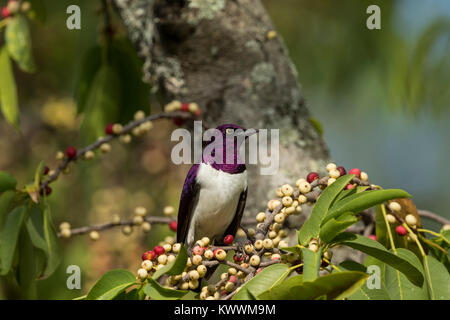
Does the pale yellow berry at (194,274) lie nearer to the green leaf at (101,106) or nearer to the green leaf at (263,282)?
the green leaf at (263,282)

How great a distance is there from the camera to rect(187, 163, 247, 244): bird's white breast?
2357 mm

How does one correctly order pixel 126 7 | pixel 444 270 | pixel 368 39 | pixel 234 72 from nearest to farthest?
pixel 444 270
pixel 234 72
pixel 126 7
pixel 368 39

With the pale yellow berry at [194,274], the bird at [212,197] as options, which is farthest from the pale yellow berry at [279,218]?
the bird at [212,197]

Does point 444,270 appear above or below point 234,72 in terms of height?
below

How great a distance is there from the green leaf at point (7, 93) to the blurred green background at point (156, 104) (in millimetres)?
1435

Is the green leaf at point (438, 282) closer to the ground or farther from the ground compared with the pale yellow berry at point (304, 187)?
closer to the ground

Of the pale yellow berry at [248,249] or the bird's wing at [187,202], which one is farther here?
the bird's wing at [187,202]

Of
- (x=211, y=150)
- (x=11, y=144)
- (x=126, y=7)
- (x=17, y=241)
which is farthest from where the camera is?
(x=11, y=144)

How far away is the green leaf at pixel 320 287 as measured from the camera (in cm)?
116

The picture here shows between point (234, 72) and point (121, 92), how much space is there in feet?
1.92

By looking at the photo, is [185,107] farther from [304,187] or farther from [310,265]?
[310,265]

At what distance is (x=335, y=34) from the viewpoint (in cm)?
486
